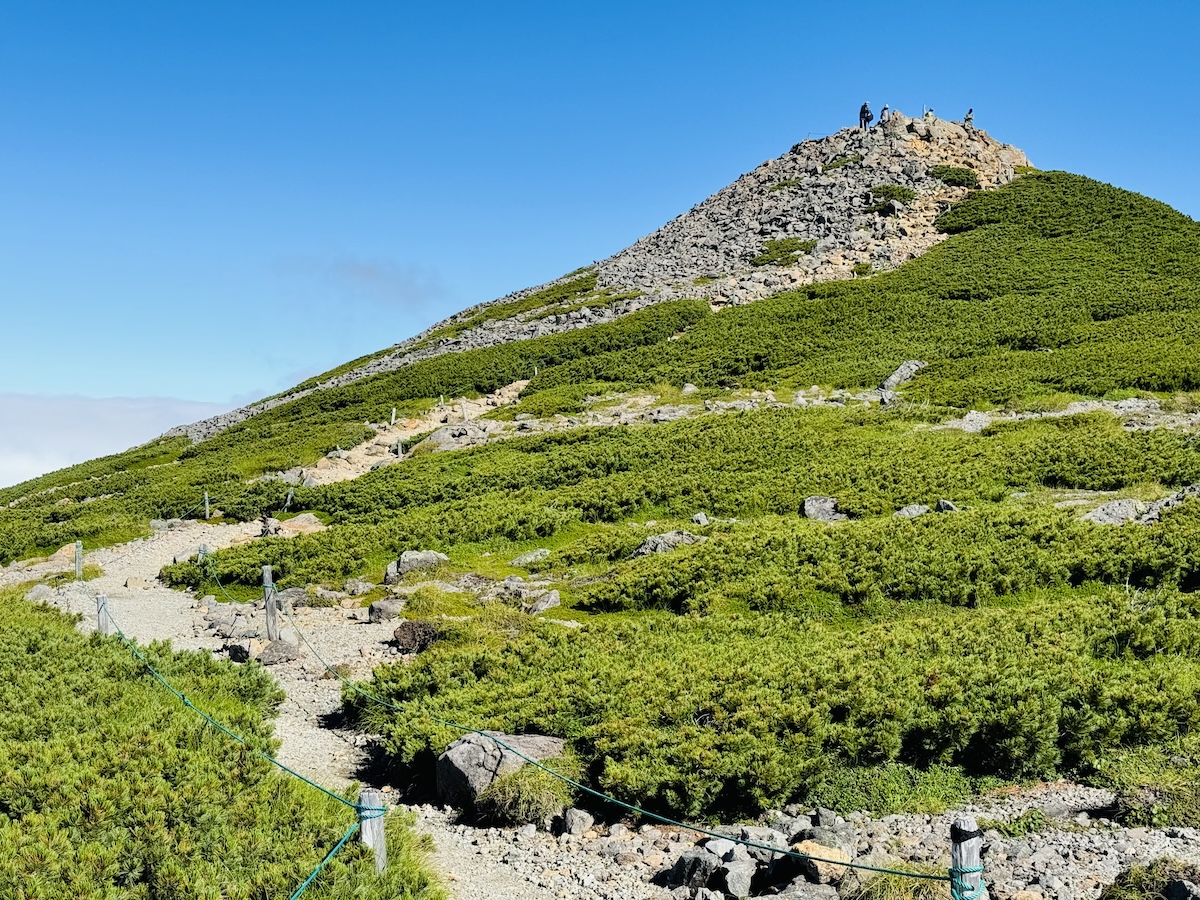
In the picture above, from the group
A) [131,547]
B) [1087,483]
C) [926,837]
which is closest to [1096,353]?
[1087,483]

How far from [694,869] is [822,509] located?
18021 mm

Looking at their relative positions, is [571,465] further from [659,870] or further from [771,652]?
[659,870]

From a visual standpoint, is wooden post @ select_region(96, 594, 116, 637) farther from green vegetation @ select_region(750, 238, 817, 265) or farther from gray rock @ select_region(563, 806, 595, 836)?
green vegetation @ select_region(750, 238, 817, 265)

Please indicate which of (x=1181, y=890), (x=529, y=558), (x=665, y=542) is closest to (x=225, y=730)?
(x=1181, y=890)

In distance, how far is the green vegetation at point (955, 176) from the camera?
76438 millimetres

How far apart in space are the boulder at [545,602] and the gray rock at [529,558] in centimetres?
350

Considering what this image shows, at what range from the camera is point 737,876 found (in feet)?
30.6

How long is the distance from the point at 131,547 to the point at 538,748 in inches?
1077

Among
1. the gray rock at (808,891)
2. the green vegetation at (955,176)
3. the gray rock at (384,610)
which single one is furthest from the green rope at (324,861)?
the green vegetation at (955,176)

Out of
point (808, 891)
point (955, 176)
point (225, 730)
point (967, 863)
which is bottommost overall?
point (808, 891)

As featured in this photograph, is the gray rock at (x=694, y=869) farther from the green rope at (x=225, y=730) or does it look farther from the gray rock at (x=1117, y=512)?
the gray rock at (x=1117, y=512)

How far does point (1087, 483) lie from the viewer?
25672 millimetres

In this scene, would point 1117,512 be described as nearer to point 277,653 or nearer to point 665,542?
point 665,542

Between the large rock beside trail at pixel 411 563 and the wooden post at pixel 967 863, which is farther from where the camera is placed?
the large rock beside trail at pixel 411 563
